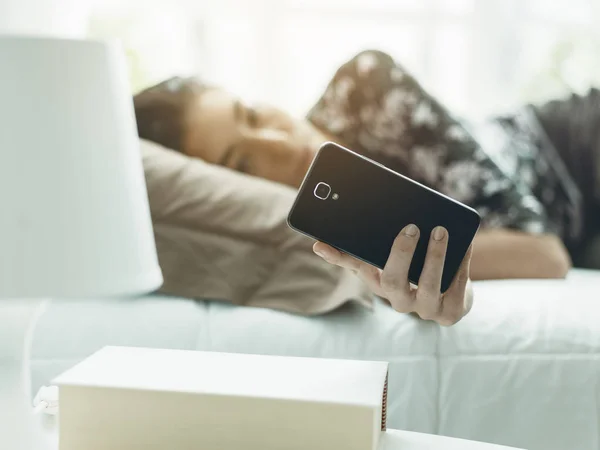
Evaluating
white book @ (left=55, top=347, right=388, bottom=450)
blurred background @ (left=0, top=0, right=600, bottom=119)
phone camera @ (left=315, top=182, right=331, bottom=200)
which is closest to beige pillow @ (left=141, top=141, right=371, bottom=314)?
phone camera @ (left=315, top=182, right=331, bottom=200)

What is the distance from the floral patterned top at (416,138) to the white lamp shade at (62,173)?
87 centimetres

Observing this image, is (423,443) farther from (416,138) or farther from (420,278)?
(416,138)

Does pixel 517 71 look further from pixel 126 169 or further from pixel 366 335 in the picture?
pixel 126 169

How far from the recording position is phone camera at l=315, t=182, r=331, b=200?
80 centimetres

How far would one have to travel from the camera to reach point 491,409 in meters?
1.06

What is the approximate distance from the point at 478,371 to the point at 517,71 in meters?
1.51

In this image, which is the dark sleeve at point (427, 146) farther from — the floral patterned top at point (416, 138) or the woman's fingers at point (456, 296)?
the woman's fingers at point (456, 296)

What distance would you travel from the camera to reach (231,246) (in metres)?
1.18

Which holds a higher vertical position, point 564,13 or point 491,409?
point 564,13

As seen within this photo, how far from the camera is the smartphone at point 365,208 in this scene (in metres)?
0.80

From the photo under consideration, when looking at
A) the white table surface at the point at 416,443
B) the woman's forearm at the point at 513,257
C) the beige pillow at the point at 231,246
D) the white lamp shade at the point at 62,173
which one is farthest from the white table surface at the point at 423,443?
the woman's forearm at the point at 513,257

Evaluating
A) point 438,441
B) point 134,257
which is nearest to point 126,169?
point 134,257

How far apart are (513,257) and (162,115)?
2.29ft

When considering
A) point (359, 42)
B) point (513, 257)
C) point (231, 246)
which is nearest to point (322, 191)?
point (231, 246)
